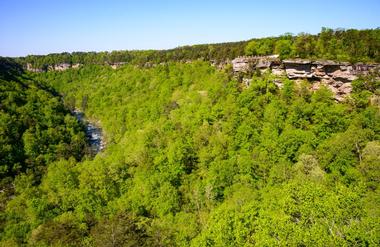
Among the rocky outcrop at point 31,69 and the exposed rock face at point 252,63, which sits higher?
the exposed rock face at point 252,63

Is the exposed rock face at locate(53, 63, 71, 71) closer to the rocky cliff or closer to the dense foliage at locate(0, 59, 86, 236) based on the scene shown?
the dense foliage at locate(0, 59, 86, 236)

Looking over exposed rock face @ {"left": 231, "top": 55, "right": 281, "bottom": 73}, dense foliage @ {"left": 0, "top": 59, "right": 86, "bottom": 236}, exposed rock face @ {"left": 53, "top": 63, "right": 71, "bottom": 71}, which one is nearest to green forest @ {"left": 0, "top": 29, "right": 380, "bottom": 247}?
dense foliage @ {"left": 0, "top": 59, "right": 86, "bottom": 236}

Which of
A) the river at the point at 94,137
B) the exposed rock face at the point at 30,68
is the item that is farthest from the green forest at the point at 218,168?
the exposed rock face at the point at 30,68

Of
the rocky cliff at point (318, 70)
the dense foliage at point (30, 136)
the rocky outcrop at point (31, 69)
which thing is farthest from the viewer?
the rocky outcrop at point (31, 69)

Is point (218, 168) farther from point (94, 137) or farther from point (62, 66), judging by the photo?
point (62, 66)

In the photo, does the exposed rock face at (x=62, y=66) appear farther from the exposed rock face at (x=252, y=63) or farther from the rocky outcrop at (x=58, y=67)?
the exposed rock face at (x=252, y=63)

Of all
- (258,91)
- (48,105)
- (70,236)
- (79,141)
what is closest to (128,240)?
(70,236)
